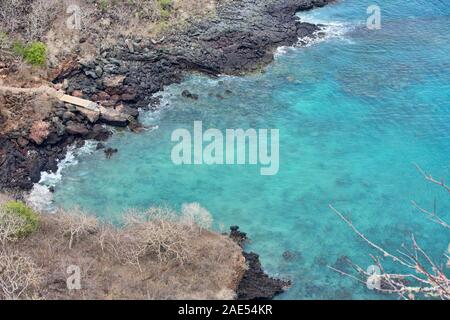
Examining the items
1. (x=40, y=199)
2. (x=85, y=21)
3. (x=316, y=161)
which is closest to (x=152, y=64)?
(x=85, y=21)

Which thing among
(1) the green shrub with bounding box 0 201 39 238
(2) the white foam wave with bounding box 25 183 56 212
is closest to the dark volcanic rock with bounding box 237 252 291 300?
(1) the green shrub with bounding box 0 201 39 238

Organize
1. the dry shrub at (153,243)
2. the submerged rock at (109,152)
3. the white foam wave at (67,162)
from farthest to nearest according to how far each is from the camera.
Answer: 1. the submerged rock at (109,152)
2. the white foam wave at (67,162)
3. the dry shrub at (153,243)

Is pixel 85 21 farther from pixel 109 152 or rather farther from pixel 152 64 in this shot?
pixel 109 152

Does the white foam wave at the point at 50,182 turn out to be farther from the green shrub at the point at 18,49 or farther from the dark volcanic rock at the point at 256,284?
the dark volcanic rock at the point at 256,284

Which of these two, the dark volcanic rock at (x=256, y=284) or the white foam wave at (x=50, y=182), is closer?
the dark volcanic rock at (x=256, y=284)

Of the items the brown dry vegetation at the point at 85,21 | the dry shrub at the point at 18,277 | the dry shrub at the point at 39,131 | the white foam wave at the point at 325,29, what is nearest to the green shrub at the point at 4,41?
the brown dry vegetation at the point at 85,21

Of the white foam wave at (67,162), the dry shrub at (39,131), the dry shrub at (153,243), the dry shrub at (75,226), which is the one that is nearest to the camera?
the dry shrub at (153,243)

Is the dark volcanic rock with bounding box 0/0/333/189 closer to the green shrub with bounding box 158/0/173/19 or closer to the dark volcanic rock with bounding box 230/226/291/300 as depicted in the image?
the green shrub with bounding box 158/0/173/19
